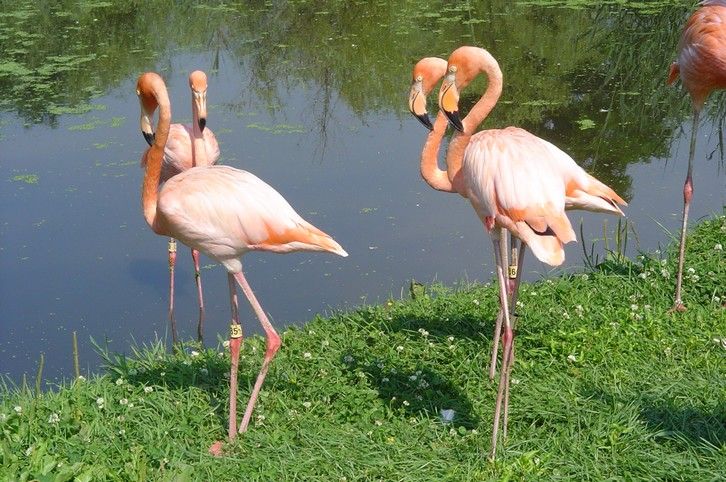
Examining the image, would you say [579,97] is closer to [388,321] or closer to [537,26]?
[537,26]

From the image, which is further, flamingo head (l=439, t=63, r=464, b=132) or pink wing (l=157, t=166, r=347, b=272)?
flamingo head (l=439, t=63, r=464, b=132)

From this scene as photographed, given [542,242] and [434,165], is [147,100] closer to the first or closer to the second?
[434,165]

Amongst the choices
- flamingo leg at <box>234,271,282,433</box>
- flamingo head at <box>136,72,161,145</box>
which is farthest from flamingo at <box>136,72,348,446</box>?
flamingo head at <box>136,72,161,145</box>

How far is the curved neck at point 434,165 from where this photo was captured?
4.07m

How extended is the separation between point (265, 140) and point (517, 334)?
3946 mm

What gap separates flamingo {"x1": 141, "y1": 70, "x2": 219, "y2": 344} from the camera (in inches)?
209

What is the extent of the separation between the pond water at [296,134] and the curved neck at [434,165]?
1.41 m

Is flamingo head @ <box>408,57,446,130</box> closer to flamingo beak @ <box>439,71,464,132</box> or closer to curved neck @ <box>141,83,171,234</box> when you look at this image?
flamingo beak @ <box>439,71,464,132</box>

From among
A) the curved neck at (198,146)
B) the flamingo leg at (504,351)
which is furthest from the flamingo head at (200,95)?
the flamingo leg at (504,351)

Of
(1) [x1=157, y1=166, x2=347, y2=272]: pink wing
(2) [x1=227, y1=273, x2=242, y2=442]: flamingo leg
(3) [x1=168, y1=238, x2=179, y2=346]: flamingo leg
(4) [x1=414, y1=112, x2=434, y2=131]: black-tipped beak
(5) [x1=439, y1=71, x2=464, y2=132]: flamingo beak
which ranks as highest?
(5) [x1=439, y1=71, x2=464, y2=132]: flamingo beak

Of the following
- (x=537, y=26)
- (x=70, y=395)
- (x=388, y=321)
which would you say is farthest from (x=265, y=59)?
(x=70, y=395)

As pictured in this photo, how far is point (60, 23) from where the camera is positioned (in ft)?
38.6

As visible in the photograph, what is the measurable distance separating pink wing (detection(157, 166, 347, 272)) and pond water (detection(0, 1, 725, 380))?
153 cm

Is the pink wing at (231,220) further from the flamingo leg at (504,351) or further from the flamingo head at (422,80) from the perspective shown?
the flamingo head at (422,80)
